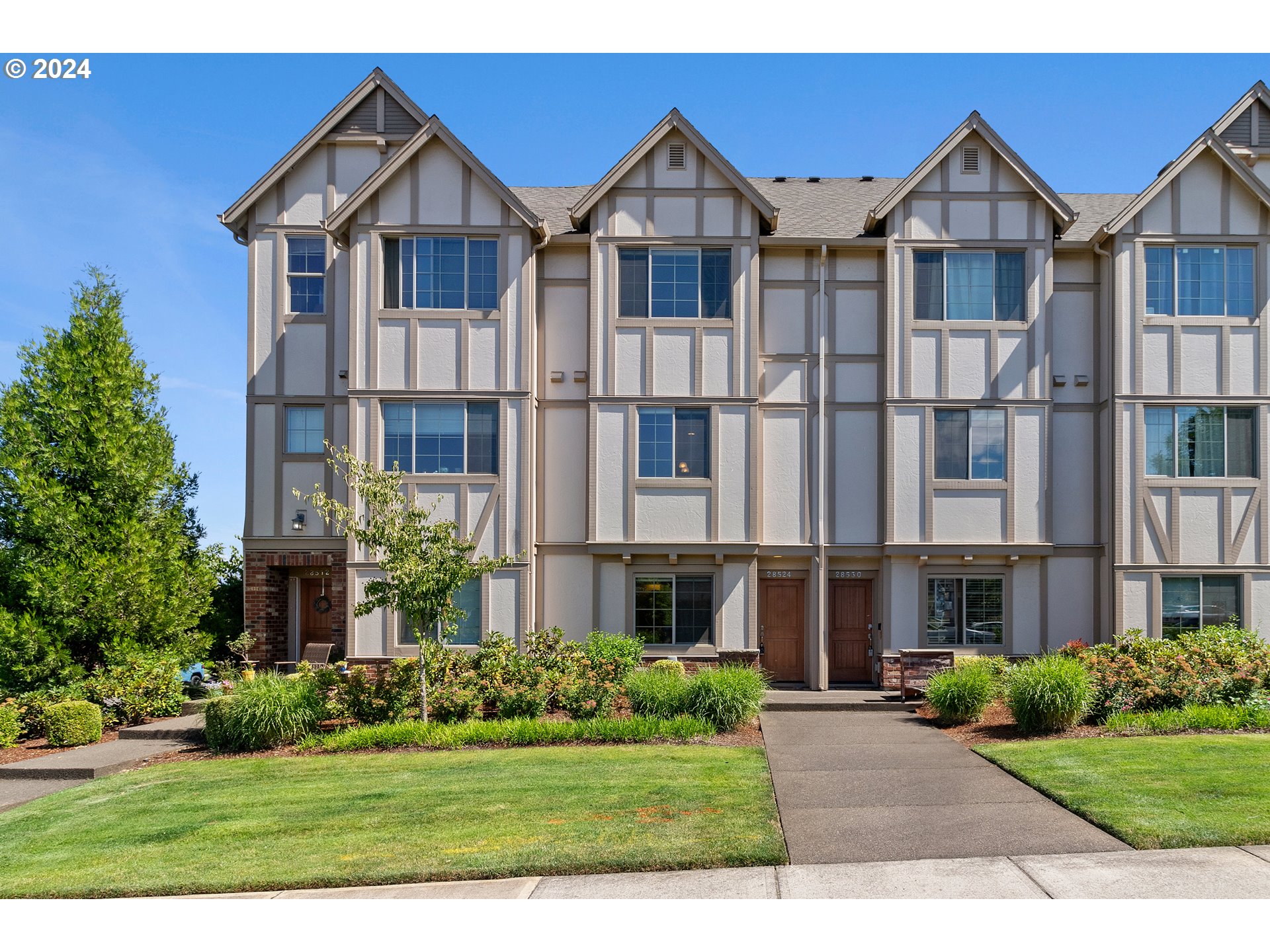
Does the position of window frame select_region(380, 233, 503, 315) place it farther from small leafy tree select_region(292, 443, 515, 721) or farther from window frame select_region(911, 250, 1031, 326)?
window frame select_region(911, 250, 1031, 326)

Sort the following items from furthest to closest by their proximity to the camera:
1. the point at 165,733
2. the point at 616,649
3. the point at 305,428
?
the point at 305,428
the point at 616,649
the point at 165,733

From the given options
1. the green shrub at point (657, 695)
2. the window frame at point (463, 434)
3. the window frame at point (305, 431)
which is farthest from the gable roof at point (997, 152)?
the window frame at point (305, 431)

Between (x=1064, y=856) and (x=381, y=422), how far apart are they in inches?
534

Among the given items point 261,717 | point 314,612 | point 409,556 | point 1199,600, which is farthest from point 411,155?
point 1199,600

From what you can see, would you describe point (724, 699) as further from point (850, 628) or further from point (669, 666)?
point (850, 628)

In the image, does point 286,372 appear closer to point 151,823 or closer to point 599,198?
point 599,198

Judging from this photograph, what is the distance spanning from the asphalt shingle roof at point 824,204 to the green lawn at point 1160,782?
1068 cm

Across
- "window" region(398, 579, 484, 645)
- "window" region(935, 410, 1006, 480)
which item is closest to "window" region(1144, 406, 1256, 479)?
"window" region(935, 410, 1006, 480)

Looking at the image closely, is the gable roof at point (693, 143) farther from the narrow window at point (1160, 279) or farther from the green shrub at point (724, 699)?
the green shrub at point (724, 699)

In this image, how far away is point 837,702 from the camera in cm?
1538

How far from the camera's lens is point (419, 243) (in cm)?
1719

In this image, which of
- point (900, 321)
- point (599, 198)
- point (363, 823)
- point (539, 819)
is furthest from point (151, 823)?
point (900, 321)

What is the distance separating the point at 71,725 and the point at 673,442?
11239 mm

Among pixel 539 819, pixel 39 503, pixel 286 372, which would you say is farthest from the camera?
pixel 286 372
